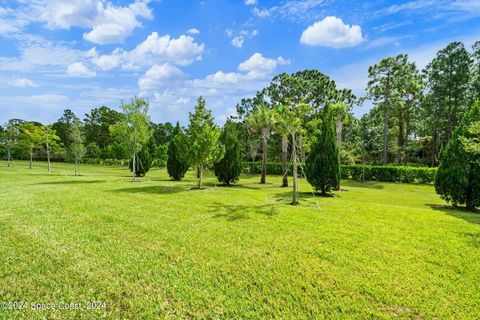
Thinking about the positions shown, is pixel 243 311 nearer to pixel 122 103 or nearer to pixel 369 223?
pixel 369 223

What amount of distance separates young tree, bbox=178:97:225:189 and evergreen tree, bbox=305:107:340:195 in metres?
5.82

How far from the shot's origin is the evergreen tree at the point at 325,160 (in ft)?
44.9

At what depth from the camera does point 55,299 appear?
3715mm

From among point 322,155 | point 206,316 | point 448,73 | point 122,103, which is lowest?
point 206,316

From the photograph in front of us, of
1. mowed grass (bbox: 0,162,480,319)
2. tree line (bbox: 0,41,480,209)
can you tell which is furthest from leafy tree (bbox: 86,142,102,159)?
mowed grass (bbox: 0,162,480,319)

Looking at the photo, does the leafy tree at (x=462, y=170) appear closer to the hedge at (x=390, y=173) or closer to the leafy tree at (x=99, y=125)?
the hedge at (x=390, y=173)

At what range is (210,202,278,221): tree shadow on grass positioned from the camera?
8297 millimetres

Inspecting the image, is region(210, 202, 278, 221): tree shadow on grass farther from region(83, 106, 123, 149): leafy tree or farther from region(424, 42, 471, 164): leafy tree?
region(83, 106, 123, 149): leafy tree

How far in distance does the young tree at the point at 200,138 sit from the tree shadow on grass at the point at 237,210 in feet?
18.1

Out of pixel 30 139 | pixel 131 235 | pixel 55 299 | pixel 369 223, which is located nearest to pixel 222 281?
pixel 55 299

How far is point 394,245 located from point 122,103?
19422mm

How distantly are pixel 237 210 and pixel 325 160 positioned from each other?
674 cm

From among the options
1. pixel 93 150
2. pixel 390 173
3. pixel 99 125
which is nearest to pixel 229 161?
pixel 390 173

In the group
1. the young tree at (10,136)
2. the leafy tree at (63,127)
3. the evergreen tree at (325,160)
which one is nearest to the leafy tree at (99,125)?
Answer: the leafy tree at (63,127)
